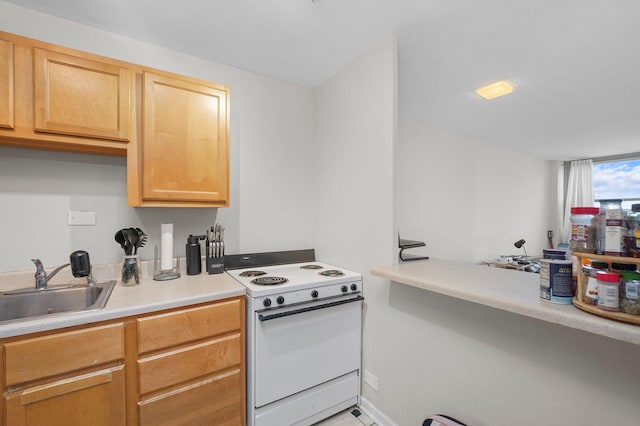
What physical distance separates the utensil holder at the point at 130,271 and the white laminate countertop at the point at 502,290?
58.0 inches

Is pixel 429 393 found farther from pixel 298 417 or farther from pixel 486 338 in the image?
pixel 298 417

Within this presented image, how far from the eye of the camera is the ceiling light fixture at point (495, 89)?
2381 millimetres

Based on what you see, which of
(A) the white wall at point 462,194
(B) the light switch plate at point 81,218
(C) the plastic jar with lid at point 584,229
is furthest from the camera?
(A) the white wall at point 462,194

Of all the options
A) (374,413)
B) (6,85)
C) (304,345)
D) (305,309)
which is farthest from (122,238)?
(374,413)

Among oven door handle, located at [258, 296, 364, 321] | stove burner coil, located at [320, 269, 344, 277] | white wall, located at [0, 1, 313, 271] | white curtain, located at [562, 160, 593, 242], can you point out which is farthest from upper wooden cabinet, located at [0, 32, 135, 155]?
white curtain, located at [562, 160, 593, 242]

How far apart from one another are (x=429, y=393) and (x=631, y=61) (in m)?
2.86

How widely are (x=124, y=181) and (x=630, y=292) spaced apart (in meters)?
2.53

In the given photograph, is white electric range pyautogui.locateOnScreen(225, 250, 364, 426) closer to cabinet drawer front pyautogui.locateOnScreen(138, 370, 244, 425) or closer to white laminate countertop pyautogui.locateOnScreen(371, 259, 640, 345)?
cabinet drawer front pyautogui.locateOnScreen(138, 370, 244, 425)

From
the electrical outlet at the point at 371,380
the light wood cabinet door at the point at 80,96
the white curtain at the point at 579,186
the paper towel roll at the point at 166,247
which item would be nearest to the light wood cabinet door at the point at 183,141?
the light wood cabinet door at the point at 80,96

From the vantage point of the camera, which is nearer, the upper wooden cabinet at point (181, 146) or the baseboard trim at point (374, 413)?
the upper wooden cabinet at point (181, 146)

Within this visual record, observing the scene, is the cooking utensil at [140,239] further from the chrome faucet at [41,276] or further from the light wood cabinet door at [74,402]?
the light wood cabinet door at [74,402]

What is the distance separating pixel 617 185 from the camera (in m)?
4.96

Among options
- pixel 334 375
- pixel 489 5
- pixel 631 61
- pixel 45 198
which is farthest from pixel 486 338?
pixel 45 198

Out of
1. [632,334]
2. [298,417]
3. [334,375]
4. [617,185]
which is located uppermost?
[617,185]
